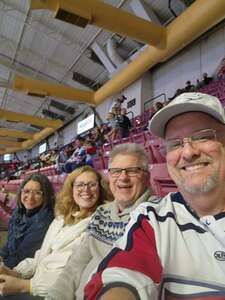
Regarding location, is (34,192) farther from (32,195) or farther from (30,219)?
(30,219)

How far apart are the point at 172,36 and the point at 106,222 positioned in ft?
14.3

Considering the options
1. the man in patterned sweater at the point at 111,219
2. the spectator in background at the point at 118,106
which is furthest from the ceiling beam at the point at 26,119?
the man in patterned sweater at the point at 111,219

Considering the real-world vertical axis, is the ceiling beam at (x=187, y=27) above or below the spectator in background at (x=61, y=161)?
above

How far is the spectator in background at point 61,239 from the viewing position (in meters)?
1.62

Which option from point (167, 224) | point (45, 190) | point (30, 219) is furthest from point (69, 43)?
point (167, 224)

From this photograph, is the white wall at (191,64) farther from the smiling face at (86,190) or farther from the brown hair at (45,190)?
the smiling face at (86,190)

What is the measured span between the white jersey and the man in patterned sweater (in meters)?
0.48

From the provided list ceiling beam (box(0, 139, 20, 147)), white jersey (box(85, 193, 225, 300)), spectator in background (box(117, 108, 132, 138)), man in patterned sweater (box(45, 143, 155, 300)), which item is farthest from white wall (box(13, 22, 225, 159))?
ceiling beam (box(0, 139, 20, 147))

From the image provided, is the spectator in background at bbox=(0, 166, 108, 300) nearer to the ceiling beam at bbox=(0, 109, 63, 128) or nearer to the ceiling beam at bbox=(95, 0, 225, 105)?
the ceiling beam at bbox=(95, 0, 225, 105)

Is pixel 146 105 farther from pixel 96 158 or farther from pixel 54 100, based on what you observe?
pixel 54 100

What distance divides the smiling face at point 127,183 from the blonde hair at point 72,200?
0.33 meters

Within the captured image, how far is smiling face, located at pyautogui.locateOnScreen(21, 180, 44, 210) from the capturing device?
7.52 ft

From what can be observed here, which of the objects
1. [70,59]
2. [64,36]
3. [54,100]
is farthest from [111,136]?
[54,100]

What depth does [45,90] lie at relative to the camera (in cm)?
936
